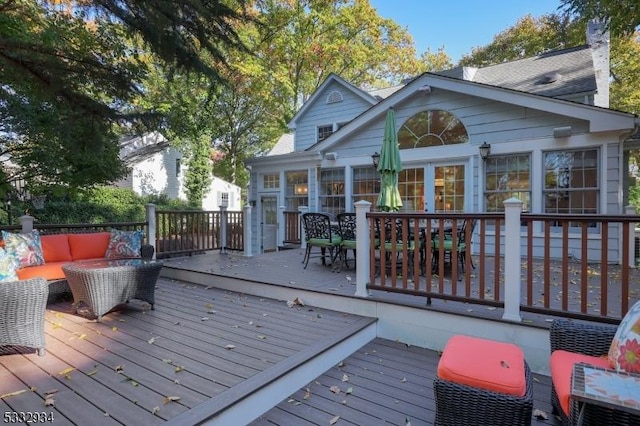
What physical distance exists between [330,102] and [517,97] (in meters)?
5.87

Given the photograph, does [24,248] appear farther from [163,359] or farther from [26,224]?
[163,359]

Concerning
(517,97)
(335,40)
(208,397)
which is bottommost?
(208,397)

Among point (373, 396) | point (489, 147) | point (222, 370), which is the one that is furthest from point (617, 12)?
point (222, 370)

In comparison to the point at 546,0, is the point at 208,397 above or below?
below

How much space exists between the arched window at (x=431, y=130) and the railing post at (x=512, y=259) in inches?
183

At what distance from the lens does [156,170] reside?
58.6ft

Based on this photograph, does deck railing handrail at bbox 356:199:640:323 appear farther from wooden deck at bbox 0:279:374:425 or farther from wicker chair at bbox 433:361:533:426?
wicker chair at bbox 433:361:533:426

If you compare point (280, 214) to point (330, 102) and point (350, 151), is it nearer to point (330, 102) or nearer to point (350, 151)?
point (350, 151)

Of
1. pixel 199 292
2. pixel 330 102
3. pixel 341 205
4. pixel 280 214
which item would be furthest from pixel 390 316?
pixel 330 102

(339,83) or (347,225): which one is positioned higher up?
(339,83)

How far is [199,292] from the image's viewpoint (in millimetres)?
5043

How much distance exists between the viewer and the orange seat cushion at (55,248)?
15.8 ft

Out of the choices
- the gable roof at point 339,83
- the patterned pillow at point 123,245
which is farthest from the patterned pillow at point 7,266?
the gable roof at point 339,83

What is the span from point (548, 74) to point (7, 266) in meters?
10.3
